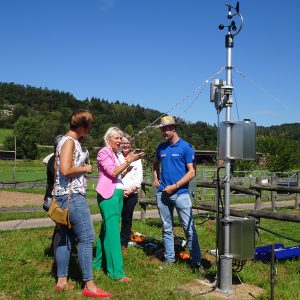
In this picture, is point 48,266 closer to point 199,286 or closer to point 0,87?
point 199,286

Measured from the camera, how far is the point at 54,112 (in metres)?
111

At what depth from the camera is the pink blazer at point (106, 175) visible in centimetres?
502

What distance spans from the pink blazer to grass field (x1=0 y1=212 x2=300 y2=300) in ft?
3.17

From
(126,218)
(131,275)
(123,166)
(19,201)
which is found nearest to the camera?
(123,166)

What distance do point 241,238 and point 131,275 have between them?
58.4 inches

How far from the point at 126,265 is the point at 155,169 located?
1.39 metres

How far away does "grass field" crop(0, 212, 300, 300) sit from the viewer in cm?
445

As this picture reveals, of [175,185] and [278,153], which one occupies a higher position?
[278,153]

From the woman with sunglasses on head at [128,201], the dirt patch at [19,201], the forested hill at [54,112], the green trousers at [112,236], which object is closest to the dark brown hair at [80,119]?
the green trousers at [112,236]

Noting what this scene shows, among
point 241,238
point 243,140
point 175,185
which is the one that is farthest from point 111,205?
point 243,140

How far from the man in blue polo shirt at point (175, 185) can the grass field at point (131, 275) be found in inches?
13.7

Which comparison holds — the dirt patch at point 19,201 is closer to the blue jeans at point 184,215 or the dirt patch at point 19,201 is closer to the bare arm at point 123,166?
the blue jeans at point 184,215

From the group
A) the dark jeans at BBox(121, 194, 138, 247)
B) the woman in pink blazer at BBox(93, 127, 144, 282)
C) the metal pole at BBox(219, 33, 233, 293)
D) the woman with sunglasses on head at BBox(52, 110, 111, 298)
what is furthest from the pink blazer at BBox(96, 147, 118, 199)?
the dark jeans at BBox(121, 194, 138, 247)

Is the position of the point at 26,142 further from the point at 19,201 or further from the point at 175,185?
the point at 175,185
